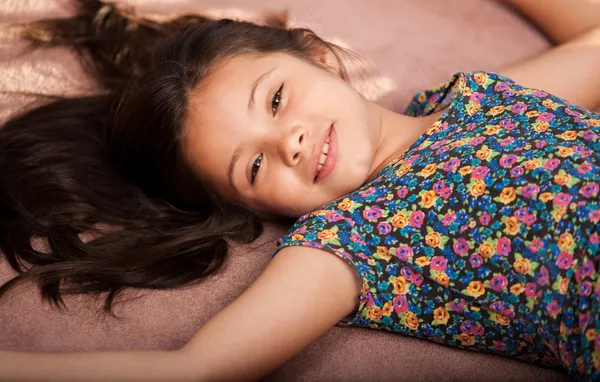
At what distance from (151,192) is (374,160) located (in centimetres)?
52

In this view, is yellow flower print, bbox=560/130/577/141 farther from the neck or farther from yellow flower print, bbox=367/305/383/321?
yellow flower print, bbox=367/305/383/321

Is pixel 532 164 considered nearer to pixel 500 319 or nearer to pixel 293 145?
pixel 500 319

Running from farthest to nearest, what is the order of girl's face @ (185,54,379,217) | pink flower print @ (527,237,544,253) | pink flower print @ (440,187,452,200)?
girl's face @ (185,54,379,217)
pink flower print @ (440,187,452,200)
pink flower print @ (527,237,544,253)

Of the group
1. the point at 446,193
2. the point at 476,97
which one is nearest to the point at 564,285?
the point at 446,193

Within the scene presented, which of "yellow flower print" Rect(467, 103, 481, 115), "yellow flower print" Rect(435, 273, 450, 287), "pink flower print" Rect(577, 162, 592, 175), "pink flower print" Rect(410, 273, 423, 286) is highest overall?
"yellow flower print" Rect(467, 103, 481, 115)

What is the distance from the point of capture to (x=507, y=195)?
1.05 m

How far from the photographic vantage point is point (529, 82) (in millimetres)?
1448

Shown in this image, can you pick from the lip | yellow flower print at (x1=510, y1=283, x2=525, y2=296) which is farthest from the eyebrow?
yellow flower print at (x1=510, y1=283, x2=525, y2=296)

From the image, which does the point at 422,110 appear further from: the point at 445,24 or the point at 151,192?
the point at 151,192

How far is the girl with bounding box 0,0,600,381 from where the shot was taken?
0.97 m

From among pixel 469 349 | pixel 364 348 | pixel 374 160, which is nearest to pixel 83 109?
pixel 374 160

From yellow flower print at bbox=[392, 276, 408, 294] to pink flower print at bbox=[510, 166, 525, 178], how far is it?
0.84 ft

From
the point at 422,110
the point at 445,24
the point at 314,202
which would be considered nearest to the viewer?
the point at 314,202

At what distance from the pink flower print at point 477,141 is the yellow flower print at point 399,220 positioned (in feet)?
0.64
